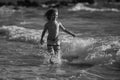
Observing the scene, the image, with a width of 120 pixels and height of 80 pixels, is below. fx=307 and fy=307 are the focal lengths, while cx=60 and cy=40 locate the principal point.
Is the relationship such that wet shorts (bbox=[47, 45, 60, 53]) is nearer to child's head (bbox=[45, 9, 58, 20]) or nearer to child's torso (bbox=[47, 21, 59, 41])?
child's torso (bbox=[47, 21, 59, 41])

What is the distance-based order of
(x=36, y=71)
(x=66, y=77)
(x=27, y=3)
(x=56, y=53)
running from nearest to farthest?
(x=66, y=77), (x=36, y=71), (x=56, y=53), (x=27, y=3)

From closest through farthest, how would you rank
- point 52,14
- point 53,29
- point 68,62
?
point 52,14, point 53,29, point 68,62

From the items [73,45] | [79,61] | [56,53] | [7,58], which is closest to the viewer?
[56,53]

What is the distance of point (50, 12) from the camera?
7.70 m

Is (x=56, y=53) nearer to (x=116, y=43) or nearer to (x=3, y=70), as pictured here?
(x=3, y=70)

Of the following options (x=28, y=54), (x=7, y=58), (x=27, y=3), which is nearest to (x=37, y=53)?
(x=28, y=54)

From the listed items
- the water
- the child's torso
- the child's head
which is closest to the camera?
the water

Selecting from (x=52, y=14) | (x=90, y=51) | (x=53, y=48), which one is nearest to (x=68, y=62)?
(x=53, y=48)

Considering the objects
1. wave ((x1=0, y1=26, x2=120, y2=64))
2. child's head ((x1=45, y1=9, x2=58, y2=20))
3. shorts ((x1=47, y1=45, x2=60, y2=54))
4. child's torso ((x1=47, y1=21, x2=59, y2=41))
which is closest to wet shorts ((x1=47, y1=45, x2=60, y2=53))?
shorts ((x1=47, y1=45, x2=60, y2=54))

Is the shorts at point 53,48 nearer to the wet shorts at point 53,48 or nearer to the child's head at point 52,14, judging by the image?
the wet shorts at point 53,48

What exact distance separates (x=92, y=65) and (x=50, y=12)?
1881 millimetres

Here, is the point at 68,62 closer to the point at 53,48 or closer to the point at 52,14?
the point at 53,48

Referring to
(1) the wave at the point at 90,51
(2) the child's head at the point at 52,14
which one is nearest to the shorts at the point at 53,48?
(2) the child's head at the point at 52,14

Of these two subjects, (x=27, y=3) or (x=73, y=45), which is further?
(x=27, y=3)
